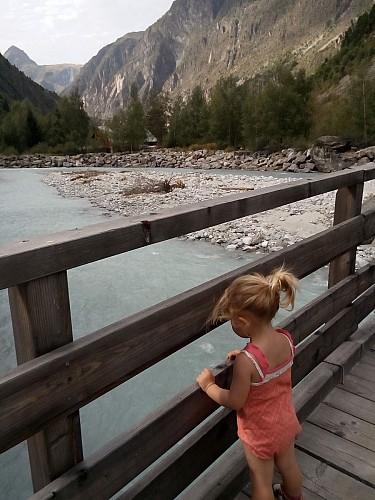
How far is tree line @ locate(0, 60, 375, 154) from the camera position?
3061cm

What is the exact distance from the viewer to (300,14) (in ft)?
422

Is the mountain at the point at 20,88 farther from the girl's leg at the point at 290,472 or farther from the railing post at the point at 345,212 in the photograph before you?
the girl's leg at the point at 290,472

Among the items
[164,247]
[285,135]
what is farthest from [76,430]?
[285,135]

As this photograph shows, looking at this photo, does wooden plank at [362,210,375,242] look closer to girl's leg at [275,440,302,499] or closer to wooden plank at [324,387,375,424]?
wooden plank at [324,387,375,424]

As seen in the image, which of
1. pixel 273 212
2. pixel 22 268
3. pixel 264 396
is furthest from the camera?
pixel 273 212

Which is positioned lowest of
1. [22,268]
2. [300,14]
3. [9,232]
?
[9,232]

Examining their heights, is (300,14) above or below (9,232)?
above

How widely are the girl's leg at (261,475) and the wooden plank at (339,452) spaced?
471 mm

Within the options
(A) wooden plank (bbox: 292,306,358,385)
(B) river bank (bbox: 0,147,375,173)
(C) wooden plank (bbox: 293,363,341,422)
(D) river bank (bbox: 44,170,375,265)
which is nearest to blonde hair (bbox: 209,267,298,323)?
(A) wooden plank (bbox: 292,306,358,385)

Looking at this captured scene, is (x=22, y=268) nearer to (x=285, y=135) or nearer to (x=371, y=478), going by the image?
(x=371, y=478)

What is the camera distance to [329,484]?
5.65ft

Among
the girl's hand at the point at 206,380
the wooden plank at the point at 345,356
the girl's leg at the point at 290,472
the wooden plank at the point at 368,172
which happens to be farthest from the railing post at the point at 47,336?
the wooden plank at the point at 368,172

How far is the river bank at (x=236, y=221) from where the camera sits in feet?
27.7

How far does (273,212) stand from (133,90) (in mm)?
46417
